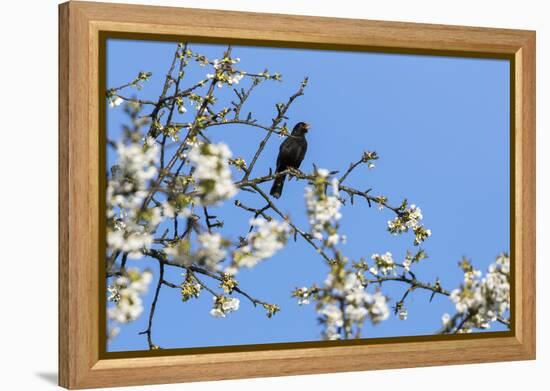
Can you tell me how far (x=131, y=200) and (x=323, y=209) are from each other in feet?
2.45

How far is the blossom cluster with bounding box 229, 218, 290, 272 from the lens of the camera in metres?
4.35

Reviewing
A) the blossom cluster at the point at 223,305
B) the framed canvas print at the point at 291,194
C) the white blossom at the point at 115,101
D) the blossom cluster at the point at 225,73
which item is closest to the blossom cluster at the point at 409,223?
the framed canvas print at the point at 291,194

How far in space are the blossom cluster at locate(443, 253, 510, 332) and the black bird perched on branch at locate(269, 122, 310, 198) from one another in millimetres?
833

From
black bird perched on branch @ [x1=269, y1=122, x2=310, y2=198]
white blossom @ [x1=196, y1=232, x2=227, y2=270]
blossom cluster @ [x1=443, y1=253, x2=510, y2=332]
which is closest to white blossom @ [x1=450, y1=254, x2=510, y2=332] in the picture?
blossom cluster @ [x1=443, y1=253, x2=510, y2=332]

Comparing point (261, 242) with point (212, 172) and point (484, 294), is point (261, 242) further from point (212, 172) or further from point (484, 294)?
point (484, 294)

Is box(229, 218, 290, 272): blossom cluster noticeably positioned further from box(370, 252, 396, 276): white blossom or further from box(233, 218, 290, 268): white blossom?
box(370, 252, 396, 276): white blossom

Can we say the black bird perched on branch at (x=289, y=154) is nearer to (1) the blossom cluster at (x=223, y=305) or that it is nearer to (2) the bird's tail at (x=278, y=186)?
(2) the bird's tail at (x=278, y=186)

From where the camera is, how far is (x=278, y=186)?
4410mm

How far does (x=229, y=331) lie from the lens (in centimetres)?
435

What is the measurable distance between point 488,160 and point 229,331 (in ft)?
4.20

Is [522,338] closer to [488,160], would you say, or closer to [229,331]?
[488,160]

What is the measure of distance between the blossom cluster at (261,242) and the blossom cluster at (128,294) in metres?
0.35

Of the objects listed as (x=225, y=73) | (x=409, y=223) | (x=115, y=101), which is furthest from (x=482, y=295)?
(x=115, y=101)

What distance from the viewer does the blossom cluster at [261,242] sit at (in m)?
4.35
